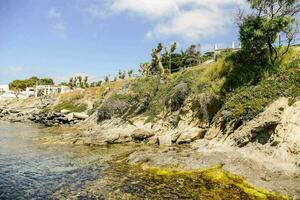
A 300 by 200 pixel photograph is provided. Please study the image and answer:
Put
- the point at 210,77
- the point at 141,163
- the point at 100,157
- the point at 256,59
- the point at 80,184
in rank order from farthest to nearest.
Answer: the point at 210,77 < the point at 256,59 < the point at 100,157 < the point at 141,163 < the point at 80,184

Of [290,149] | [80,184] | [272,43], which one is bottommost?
[80,184]

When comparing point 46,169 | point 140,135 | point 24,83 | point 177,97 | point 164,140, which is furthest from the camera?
point 24,83

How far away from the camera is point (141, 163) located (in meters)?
23.0

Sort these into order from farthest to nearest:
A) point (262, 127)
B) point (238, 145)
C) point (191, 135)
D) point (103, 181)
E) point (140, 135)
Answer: point (140, 135), point (191, 135), point (238, 145), point (262, 127), point (103, 181)

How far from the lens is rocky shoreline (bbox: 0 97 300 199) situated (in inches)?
746

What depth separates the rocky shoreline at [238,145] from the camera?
62.1 feet

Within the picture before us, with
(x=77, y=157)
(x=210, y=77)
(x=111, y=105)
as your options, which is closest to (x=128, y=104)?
(x=111, y=105)

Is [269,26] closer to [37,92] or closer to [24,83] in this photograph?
[37,92]

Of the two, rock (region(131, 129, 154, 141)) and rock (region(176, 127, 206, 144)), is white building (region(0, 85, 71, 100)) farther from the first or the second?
rock (region(176, 127, 206, 144))

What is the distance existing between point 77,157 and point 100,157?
188cm

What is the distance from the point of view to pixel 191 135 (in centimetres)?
3136

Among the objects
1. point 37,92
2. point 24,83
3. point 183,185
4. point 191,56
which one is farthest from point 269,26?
point 24,83

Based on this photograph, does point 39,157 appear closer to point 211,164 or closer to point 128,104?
point 211,164

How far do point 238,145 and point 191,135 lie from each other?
7.20 meters
